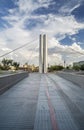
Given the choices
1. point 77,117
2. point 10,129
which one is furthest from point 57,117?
point 10,129

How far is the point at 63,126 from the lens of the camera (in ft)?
30.1

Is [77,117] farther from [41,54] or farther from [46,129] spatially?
[41,54]

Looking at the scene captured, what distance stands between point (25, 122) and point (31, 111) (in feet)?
8.44

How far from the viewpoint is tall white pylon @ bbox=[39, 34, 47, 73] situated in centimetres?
16988

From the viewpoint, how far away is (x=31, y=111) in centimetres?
1240

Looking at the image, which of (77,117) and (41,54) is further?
(41,54)

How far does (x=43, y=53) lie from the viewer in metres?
176

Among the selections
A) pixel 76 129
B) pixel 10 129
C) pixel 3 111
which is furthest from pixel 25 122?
pixel 3 111

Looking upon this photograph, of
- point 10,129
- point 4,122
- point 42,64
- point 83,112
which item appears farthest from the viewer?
point 42,64

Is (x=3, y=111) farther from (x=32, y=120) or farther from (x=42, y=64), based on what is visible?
(x=42, y=64)

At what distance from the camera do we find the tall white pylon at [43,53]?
16988cm

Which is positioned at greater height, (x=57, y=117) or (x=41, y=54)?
(x=41, y=54)

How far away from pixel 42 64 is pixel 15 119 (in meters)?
161

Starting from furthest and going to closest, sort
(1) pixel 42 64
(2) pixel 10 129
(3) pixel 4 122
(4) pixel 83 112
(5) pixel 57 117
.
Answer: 1. (1) pixel 42 64
2. (4) pixel 83 112
3. (5) pixel 57 117
4. (3) pixel 4 122
5. (2) pixel 10 129
